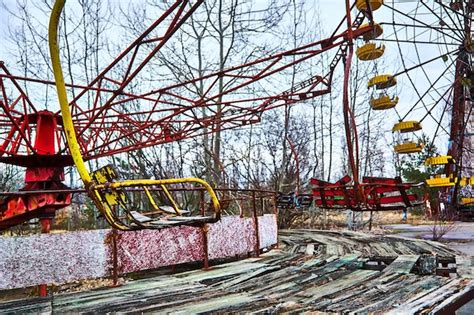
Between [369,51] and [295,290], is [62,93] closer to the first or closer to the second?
[295,290]

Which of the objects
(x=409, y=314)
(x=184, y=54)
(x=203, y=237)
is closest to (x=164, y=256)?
(x=203, y=237)

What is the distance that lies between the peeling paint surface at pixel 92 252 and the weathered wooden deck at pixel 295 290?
306 mm

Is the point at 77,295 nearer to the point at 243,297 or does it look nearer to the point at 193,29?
the point at 243,297

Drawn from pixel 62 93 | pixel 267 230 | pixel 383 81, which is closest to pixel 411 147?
pixel 383 81

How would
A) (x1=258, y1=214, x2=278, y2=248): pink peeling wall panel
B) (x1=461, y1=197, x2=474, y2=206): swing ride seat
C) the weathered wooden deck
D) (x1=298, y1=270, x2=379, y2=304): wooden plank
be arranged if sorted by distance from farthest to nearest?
(x1=461, y1=197, x2=474, y2=206): swing ride seat
(x1=258, y1=214, x2=278, y2=248): pink peeling wall panel
(x1=298, y1=270, x2=379, y2=304): wooden plank
the weathered wooden deck

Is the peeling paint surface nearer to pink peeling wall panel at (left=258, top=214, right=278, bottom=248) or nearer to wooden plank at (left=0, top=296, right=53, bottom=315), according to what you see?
wooden plank at (left=0, top=296, right=53, bottom=315)

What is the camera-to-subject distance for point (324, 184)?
7.73 meters

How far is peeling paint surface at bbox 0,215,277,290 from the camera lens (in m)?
4.22

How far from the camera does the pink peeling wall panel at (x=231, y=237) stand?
587cm

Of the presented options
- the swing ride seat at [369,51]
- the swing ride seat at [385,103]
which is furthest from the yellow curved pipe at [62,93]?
the swing ride seat at [385,103]

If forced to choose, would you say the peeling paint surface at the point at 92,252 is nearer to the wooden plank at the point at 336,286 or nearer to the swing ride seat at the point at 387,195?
the wooden plank at the point at 336,286

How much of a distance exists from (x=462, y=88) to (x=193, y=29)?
1079cm

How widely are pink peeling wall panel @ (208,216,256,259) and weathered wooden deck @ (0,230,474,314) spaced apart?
0.33 metres

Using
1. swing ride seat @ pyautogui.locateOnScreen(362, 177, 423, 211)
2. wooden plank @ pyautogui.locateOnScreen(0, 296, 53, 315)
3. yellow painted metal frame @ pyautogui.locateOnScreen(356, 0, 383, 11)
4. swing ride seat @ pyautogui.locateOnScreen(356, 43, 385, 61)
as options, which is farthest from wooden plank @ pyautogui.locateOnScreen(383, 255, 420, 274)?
swing ride seat @ pyautogui.locateOnScreen(356, 43, 385, 61)
